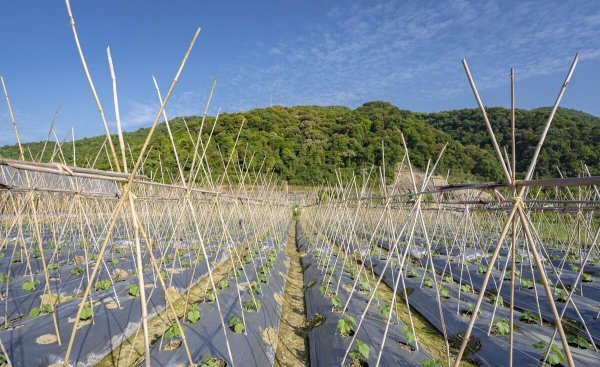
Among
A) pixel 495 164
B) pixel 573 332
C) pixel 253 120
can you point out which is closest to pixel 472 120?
pixel 495 164

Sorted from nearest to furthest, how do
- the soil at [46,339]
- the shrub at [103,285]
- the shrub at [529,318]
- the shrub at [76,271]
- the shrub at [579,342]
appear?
1. the soil at [46,339]
2. the shrub at [579,342]
3. the shrub at [529,318]
4. the shrub at [103,285]
5. the shrub at [76,271]

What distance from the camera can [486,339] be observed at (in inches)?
244

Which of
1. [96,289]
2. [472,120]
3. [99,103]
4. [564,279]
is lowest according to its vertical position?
[564,279]

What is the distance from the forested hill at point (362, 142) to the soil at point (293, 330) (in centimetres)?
2760

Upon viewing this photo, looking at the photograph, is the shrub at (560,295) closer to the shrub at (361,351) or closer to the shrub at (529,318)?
the shrub at (529,318)

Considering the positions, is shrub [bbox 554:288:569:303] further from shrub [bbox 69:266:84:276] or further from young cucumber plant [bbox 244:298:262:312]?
shrub [bbox 69:266:84:276]

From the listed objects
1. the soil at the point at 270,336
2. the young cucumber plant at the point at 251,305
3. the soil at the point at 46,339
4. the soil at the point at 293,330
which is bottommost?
the soil at the point at 293,330

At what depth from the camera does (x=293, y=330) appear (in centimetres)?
755

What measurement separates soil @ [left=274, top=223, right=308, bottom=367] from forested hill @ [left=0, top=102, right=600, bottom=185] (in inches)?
1087

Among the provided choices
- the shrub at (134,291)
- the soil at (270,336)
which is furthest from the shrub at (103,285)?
the soil at (270,336)

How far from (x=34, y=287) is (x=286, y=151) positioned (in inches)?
2112

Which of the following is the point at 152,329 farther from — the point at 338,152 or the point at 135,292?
the point at 338,152

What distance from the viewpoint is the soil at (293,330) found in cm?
627

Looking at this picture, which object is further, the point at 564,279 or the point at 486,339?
the point at 564,279
